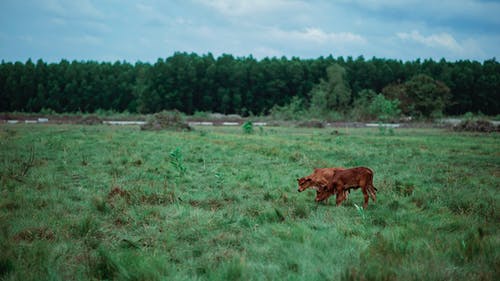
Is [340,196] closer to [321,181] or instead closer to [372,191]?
[321,181]

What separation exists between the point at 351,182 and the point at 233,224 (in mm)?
3142

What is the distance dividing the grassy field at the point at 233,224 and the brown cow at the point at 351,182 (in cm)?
34

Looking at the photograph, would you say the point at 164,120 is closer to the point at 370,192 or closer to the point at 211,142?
the point at 211,142

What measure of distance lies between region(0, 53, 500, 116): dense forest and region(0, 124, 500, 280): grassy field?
67.6m

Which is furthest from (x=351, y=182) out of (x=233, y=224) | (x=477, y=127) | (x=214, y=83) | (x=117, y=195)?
(x=214, y=83)

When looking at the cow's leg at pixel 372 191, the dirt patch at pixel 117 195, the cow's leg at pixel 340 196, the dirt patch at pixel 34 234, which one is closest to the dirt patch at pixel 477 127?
the cow's leg at pixel 372 191

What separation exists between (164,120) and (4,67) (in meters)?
74.6

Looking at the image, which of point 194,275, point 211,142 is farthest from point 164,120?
point 194,275

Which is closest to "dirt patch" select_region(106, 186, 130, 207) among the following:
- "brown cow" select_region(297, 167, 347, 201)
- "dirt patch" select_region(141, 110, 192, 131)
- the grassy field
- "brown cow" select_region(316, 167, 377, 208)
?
the grassy field

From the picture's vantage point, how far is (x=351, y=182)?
927 centimetres

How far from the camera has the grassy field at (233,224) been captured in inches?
206

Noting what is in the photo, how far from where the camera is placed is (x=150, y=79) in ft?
267

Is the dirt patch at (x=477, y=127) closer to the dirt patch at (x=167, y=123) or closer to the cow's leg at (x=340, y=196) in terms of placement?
the dirt patch at (x=167, y=123)

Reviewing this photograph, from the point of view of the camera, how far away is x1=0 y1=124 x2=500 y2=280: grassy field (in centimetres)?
522
